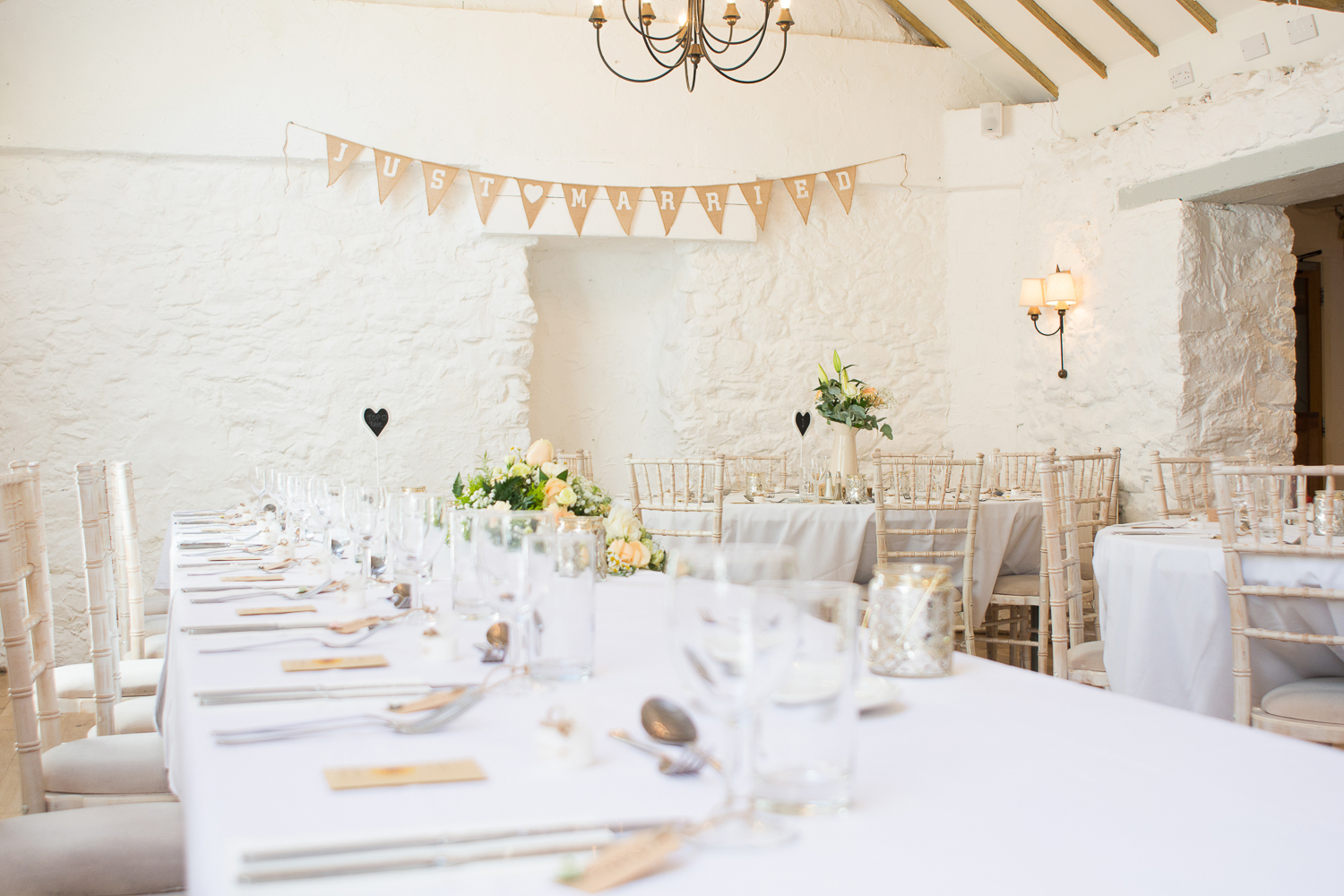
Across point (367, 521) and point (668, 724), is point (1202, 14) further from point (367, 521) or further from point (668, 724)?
point (668, 724)

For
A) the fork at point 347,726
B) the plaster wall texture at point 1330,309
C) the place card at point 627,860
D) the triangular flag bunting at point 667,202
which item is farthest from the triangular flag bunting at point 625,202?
the place card at point 627,860

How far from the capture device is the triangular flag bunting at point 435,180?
18.0 feet

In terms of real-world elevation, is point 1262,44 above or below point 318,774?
above

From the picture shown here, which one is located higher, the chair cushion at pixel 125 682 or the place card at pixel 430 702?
the place card at pixel 430 702

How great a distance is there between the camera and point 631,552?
196cm

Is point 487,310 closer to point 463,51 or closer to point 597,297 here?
point 597,297

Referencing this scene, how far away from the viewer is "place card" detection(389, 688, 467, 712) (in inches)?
35.0

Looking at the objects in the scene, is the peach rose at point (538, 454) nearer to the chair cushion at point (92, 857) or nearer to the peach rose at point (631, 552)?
the peach rose at point (631, 552)

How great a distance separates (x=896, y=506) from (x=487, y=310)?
112 inches

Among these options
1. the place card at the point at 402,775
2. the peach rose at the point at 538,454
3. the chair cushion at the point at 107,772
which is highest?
the peach rose at the point at 538,454

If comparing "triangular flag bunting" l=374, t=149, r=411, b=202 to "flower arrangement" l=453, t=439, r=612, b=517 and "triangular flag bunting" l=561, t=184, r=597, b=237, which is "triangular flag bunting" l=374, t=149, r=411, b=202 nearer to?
"triangular flag bunting" l=561, t=184, r=597, b=237

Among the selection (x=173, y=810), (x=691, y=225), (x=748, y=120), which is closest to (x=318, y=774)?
(x=173, y=810)

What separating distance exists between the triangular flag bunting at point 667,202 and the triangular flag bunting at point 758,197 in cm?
43

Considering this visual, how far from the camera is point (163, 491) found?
5.16 metres
